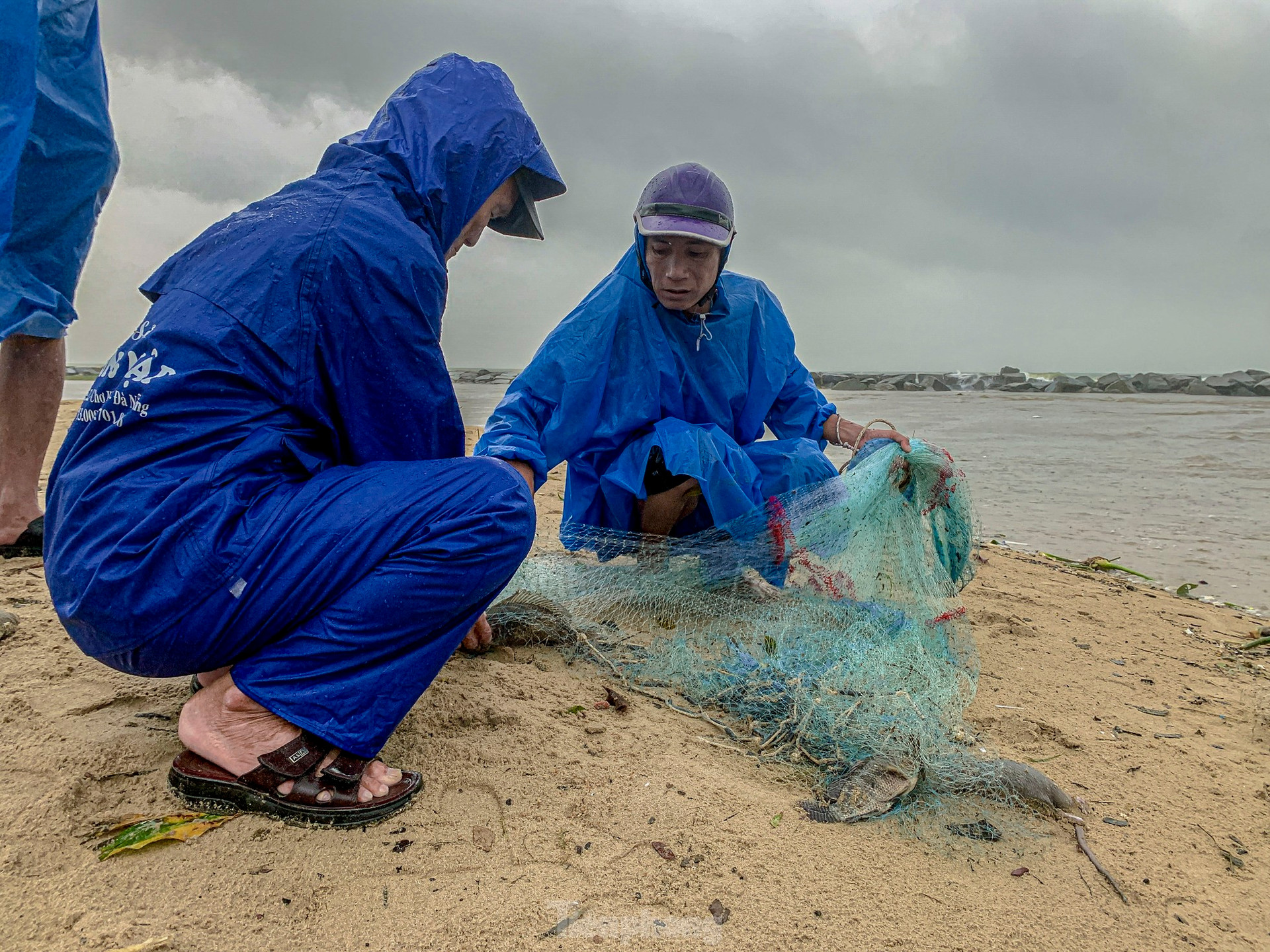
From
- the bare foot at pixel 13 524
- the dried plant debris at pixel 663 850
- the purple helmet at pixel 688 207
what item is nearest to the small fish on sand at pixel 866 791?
the dried plant debris at pixel 663 850

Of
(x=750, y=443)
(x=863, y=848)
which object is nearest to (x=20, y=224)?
(x=750, y=443)

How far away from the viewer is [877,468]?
105 inches

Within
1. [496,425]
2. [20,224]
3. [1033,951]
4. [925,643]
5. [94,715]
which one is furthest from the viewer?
[20,224]

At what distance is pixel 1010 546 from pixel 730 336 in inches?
122

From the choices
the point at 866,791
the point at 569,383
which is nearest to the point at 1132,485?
the point at 569,383

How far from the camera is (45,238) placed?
304 cm

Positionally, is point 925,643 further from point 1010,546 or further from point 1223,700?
point 1010,546

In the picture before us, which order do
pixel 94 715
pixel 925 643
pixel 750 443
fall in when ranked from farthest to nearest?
pixel 750 443 → pixel 925 643 → pixel 94 715

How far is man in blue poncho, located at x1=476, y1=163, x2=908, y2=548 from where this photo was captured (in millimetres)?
2920

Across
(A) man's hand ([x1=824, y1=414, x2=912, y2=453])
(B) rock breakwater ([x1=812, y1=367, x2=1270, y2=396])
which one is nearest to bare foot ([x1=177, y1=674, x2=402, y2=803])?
(A) man's hand ([x1=824, y1=414, x2=912, y2=453])

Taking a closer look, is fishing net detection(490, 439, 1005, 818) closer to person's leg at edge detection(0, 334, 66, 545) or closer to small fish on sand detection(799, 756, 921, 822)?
small fish on sand detection(799, 756, 921, 822)

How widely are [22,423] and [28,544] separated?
1.50 ft

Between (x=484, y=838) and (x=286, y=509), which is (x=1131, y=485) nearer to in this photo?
(x=484, y=838)

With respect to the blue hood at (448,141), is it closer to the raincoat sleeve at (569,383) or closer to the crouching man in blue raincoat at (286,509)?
the crouching man in blue raincoat at (286,509)
